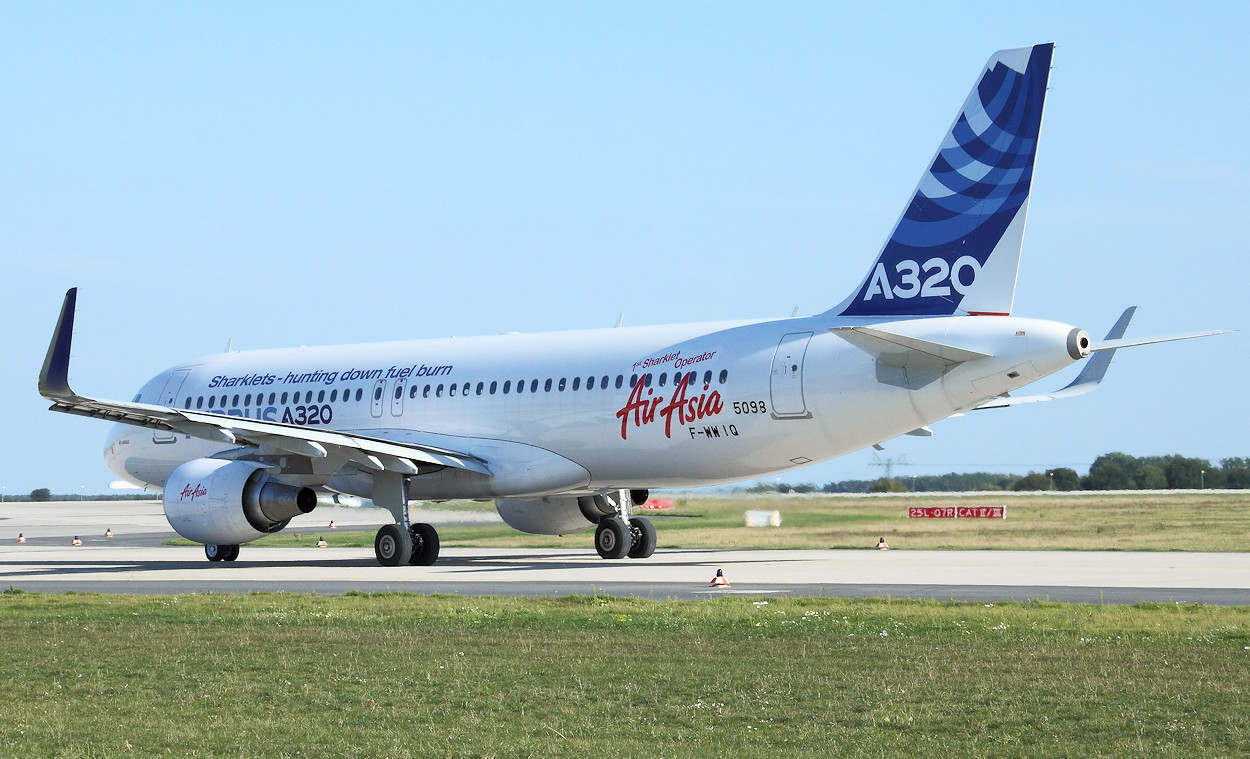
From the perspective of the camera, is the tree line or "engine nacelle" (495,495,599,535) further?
the tree line

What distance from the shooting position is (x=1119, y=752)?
807 cm

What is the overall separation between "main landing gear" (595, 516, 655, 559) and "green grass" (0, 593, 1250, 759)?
499 inches

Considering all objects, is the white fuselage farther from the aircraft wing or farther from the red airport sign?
the red airport sign

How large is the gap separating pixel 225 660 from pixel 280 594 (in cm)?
758

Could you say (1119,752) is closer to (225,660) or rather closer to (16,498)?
(225,660)

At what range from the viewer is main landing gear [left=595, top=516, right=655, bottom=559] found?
96.7 feet

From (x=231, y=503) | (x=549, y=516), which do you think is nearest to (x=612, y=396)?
(x=549, y=516)

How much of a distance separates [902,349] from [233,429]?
37.3 ft

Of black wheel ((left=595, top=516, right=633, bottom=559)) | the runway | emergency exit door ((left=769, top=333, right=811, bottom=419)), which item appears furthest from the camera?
black wheel ((left=595, top=516, right=633, bottom=559))

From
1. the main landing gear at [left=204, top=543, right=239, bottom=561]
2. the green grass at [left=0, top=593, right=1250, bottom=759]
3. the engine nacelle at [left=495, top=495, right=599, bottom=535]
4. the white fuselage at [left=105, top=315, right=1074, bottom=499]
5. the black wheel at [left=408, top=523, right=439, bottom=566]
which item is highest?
the white fuselage at [left=105, top=315, right=1074, bottom=499]

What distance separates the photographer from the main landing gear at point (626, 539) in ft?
96.7

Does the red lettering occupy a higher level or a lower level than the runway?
higher

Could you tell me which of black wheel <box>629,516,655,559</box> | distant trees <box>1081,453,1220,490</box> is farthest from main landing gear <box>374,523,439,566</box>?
distant trees <box>1081,453,1220,490</box>

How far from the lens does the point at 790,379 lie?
24766 mm
